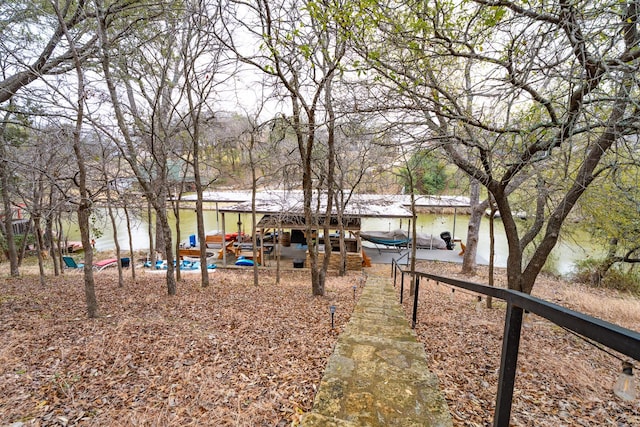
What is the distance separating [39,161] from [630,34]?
10583 mm

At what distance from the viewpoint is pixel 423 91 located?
421cm

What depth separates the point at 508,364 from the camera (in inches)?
50.1

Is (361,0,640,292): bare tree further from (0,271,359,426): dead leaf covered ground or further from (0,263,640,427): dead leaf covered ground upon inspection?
(0,271,359,426): dead leaf covered ground

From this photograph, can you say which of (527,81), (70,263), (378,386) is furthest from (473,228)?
(70,263)

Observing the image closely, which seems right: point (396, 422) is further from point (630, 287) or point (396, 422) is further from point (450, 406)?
point (630, 287)

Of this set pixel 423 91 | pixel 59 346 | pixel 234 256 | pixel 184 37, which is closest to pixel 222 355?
pixel 59 346

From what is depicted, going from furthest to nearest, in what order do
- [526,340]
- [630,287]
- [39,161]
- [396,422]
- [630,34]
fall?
[630,287], [39,161], [526,340], [630,34], [396,422]

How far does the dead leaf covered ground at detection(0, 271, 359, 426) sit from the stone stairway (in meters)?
0.22

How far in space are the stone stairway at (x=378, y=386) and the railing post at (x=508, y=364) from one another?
82cm

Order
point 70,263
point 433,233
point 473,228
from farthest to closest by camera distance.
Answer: point 433,233
point 70,263
point 473,228

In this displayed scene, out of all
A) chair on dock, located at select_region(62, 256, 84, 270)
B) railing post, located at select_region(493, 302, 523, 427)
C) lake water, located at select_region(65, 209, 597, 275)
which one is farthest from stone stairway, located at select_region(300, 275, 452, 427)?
chair on dock, located at select_region(62, 256, 84, 270)

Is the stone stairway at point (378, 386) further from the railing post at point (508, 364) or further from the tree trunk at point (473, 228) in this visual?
the tree trunk at point (473, 228)

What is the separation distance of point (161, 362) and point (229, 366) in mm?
735

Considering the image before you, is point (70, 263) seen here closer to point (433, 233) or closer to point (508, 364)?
point (508, 364)
